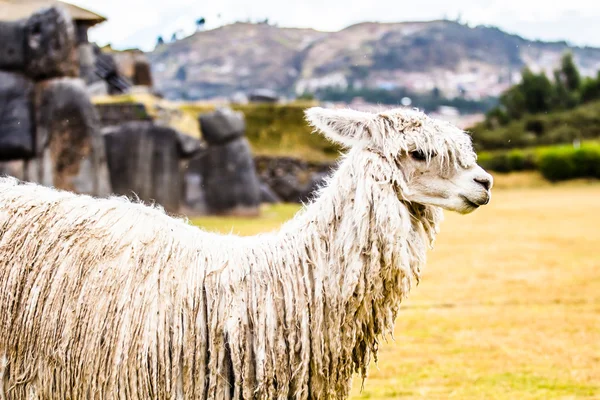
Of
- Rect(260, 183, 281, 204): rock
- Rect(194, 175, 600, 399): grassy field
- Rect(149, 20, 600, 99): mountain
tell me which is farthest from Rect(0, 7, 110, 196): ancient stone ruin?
Rect(149, 20, 600, 99): mountain

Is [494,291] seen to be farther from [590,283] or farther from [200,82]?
[200,82]

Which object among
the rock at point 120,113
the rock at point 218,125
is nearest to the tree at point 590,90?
the rock at point 218,125

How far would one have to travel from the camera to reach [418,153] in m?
3.61

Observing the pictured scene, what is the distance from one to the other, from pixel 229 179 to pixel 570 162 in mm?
20942

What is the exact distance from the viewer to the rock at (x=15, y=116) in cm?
1195

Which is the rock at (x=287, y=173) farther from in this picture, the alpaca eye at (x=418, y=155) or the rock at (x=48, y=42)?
the alpaca eye at (x=418, y=155)

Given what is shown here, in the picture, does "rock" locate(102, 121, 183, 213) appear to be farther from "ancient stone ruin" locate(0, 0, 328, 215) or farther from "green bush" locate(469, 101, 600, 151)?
"green bush" locate(469, 101, 600, 151)

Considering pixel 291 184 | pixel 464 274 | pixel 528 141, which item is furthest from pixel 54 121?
pixel 528 141

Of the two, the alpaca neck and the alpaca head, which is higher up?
the alpaca head

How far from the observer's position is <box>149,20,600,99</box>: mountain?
91688 millimetres

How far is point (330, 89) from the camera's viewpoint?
273ft

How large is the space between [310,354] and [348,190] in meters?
0.78

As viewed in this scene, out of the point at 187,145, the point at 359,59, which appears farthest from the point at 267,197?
the point at 359,59

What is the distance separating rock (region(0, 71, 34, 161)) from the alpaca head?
31.5 feet
